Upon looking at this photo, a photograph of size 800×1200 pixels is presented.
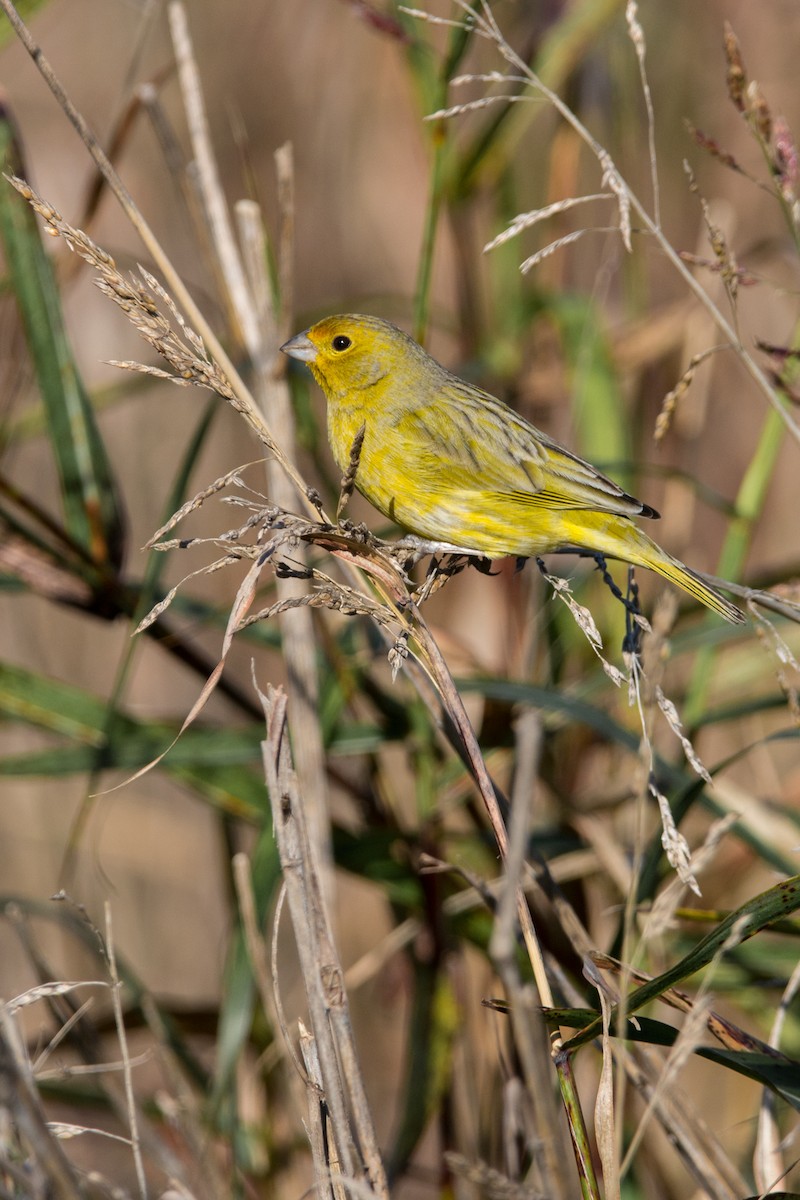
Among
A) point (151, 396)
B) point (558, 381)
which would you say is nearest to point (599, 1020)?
point (558, 381)

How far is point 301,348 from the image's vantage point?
2895 mm

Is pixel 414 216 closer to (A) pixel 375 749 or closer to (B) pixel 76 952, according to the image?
(A) pixel 375 749

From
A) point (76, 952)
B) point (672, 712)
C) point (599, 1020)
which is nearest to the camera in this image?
point (599, 1020)

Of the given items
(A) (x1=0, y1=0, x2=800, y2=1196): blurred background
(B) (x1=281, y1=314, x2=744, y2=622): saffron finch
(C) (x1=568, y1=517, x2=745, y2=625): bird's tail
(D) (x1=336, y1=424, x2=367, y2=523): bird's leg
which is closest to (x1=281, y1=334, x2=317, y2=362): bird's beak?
(B) (x1=281, y1=314, x2=744, y2=622): saffron finch

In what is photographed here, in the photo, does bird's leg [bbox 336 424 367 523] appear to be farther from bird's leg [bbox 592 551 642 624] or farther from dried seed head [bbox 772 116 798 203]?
dried seed head [bbox 772 116 798 203]

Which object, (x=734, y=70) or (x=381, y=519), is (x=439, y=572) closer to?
(x=734, y=70)

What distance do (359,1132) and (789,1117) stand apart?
2.01 m

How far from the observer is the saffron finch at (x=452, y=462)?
107 inches

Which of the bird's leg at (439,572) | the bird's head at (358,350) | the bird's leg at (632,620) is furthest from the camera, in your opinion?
the bird's head at (358,350)

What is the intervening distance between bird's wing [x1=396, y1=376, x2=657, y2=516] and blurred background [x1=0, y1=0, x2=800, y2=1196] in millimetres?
245

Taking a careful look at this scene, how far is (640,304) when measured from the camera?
149 inches

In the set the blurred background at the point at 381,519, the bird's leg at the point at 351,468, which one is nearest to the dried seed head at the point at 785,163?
the blurred background at the point at 381,519

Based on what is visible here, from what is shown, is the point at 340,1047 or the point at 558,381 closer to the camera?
the point at 340,1047

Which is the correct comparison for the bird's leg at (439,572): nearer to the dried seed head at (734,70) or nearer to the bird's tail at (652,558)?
the bird's tail at (652,558)
